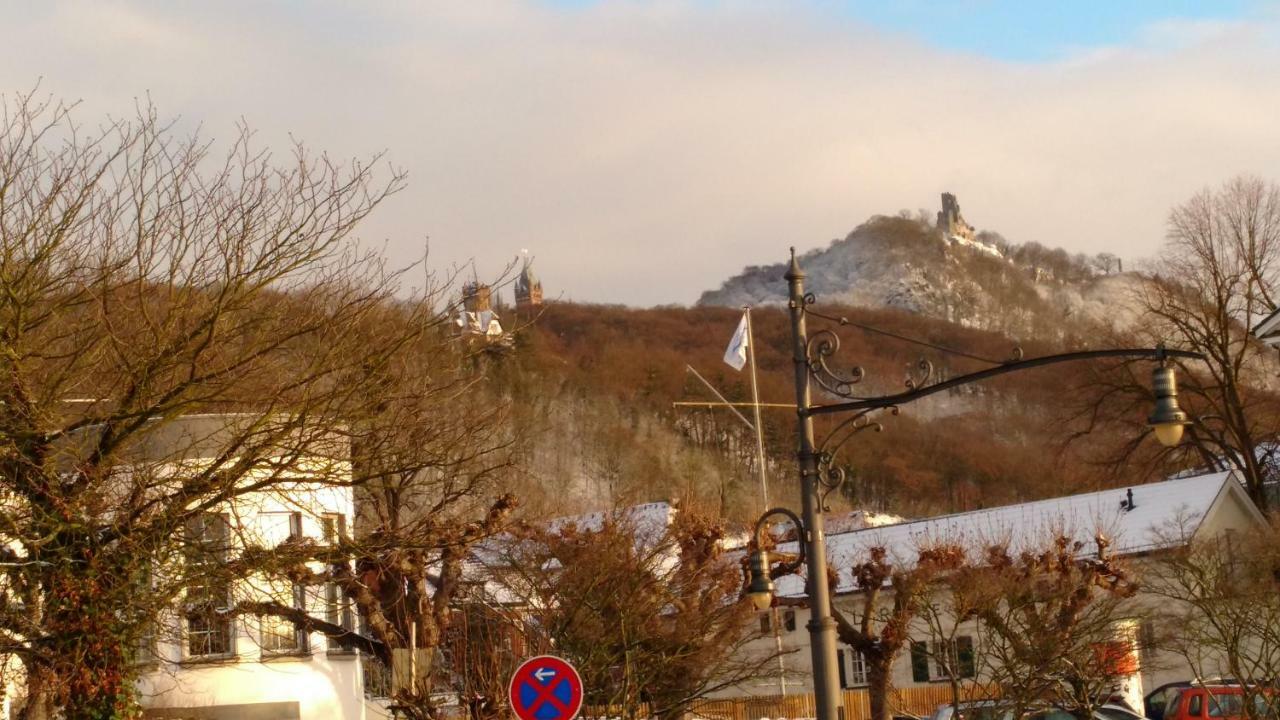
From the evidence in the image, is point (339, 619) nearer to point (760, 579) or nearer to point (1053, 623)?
point (1053, 623)

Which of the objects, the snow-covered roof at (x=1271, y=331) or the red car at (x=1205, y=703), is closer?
the snow-covered roof at (x=1271, y=331)

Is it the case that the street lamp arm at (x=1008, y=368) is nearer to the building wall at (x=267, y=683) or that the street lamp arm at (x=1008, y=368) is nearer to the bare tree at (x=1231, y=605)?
the bare tree at (x=1231, y=605)

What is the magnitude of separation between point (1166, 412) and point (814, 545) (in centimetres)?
384

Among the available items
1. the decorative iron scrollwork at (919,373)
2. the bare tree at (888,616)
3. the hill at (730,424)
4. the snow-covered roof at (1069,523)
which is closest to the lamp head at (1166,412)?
the decorative iron scrollwork at (919,373)

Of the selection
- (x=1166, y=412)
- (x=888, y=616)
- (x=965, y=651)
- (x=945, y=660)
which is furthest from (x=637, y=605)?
(x=1166, y=412)

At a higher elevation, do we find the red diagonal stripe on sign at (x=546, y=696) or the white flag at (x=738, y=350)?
the white flag at (x=738, y=350)

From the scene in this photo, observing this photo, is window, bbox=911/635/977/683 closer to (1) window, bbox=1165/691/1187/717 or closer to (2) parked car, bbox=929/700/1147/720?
(2) parked car, bbox=929/700/1147/720

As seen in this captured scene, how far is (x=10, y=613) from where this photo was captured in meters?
15.9

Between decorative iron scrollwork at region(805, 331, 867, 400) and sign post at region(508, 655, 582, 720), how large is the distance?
3913 mm

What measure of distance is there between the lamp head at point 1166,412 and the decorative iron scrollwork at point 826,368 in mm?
2813

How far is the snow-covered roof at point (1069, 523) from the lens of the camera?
1722 inches

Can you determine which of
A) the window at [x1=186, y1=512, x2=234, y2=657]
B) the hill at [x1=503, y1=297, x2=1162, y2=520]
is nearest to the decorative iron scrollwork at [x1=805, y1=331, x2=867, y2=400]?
the window at [x1=186, y1=512, x2=234, y2=657]

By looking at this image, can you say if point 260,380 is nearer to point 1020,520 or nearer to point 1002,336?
point 1020,520

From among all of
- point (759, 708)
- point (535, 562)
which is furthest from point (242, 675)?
point (759, 708)
